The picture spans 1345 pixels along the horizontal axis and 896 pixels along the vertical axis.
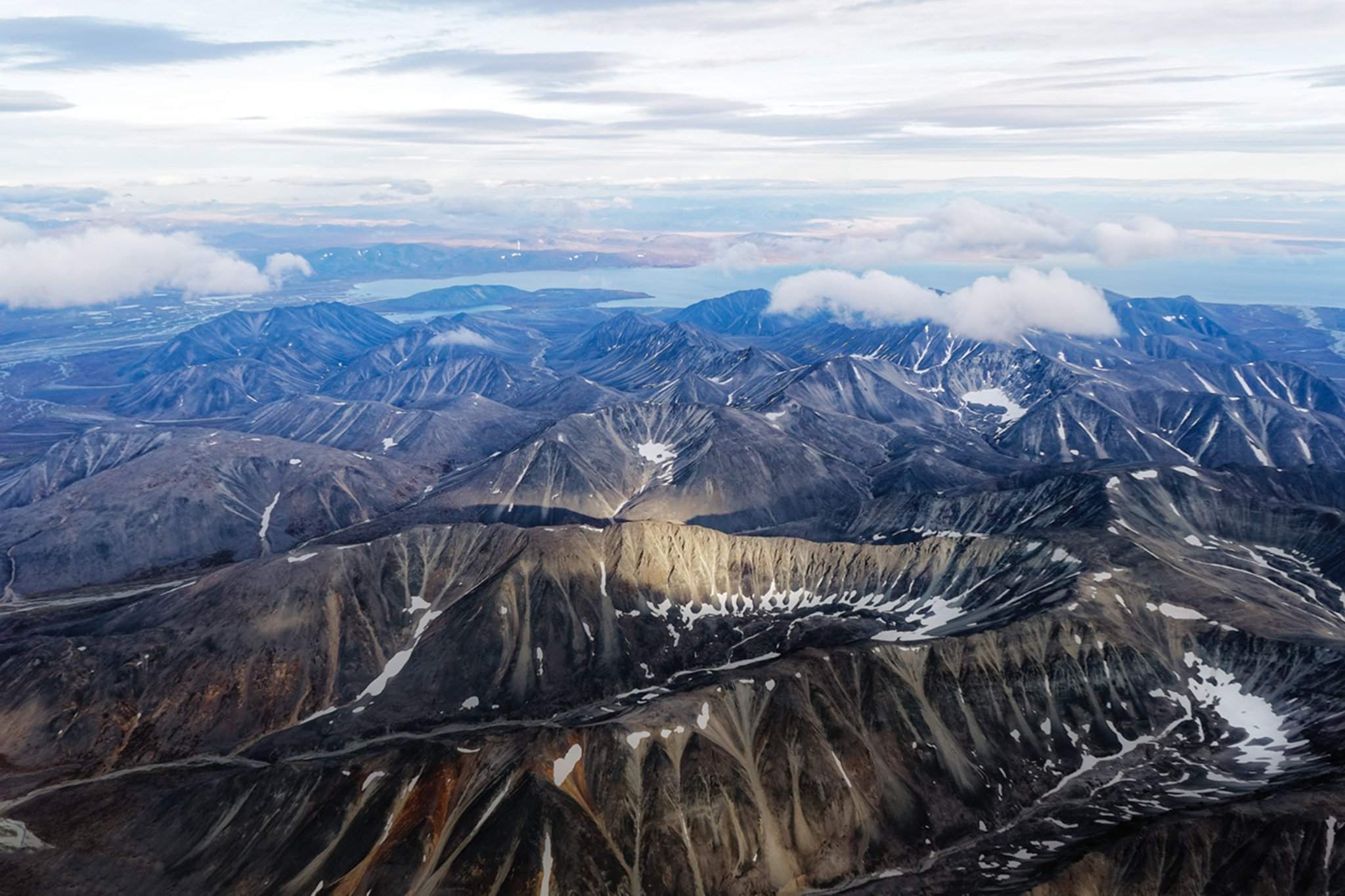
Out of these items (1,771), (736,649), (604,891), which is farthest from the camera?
(736,649)

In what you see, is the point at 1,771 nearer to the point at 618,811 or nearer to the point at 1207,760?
the point at 618,811

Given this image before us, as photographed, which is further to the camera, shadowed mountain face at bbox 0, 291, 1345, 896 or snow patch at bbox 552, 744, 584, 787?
snow patch at bbox 552, 744, 584, 787

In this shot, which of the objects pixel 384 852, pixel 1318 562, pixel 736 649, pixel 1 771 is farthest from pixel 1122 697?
pixel 1 771

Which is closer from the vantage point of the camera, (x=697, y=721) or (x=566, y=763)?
(x=566, y=763)

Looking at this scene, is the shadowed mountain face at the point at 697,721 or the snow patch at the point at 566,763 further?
the snow patch at the point at 566,763

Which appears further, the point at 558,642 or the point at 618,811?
the point at 558,642

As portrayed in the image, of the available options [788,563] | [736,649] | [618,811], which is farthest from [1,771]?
[788,563]

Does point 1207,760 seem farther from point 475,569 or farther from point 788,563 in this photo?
point 475,569

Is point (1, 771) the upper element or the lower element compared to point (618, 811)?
lower

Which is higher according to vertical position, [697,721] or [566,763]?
[566,763]

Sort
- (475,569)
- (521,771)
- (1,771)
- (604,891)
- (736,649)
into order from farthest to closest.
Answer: (475,569) → (736,649) → (1,771) → (521,771) → (604,891)
